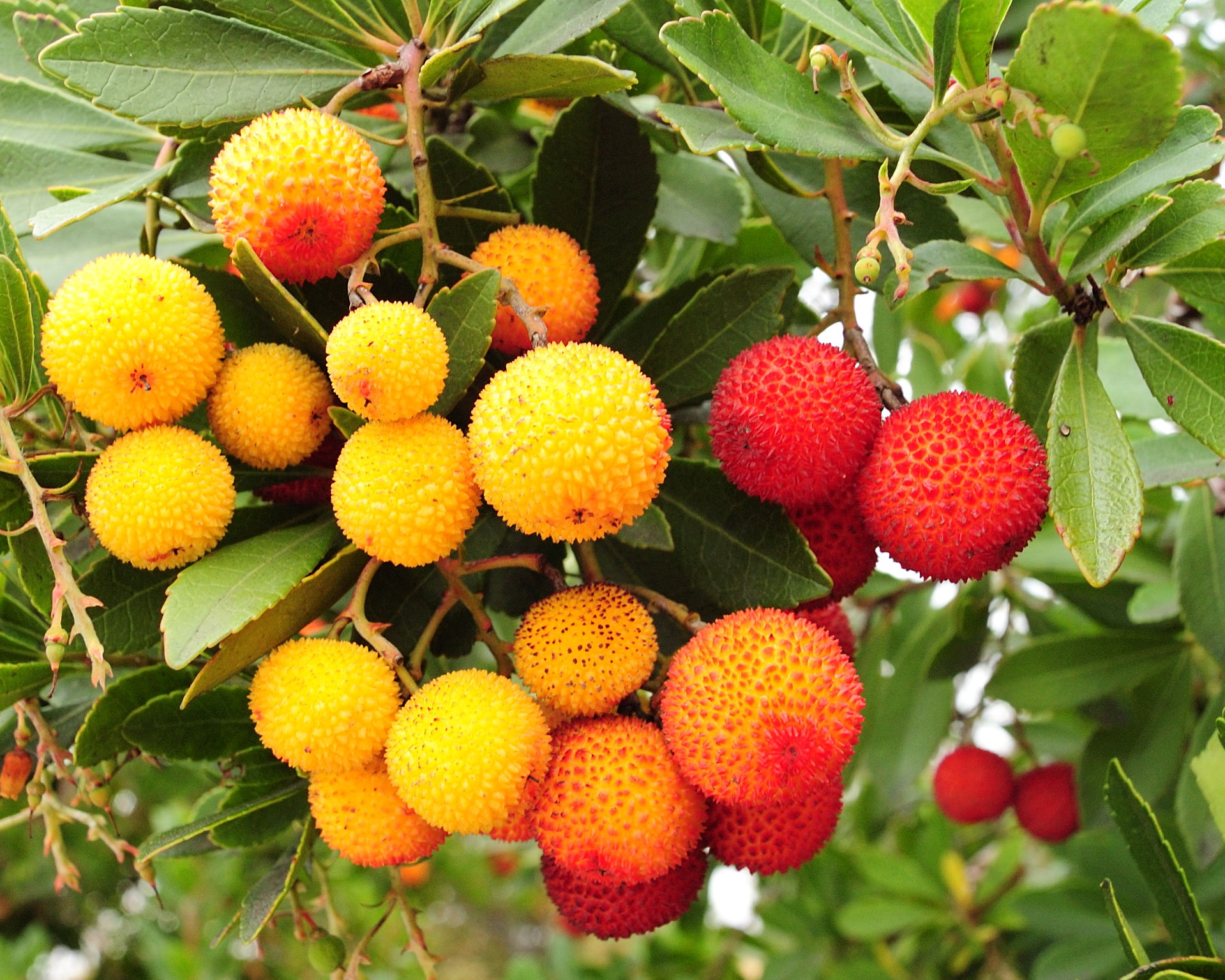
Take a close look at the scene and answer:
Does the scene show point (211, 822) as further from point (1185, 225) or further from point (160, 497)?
point (1185, 225)

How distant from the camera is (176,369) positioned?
33.1 inches

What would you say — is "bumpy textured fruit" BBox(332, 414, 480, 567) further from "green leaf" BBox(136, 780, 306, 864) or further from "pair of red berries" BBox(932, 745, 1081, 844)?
"pair of red berries" BBox(932, 745, 1081, 844)

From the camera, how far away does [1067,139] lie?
0.73 metres

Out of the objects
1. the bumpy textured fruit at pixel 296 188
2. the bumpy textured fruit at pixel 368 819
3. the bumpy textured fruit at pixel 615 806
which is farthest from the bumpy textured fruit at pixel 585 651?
the bumpy textured fruit at pixel 296 188

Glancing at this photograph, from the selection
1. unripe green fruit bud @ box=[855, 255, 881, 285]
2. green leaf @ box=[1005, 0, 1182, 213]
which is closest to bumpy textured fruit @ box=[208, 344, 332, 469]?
unripe green fruit bud @ box=[855, 255, 881, 285]

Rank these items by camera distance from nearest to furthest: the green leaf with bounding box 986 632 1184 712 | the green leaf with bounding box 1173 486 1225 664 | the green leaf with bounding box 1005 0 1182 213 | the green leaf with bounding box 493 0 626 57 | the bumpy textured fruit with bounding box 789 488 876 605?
the green leaf with bounding box 1005 0 1182 213, the green leaf with bounding box 493 0 626 57, the bumpy textured fruit with bounding box 789 488 876 605, the green leaf with bounding box 1173 486 1225 664, the green leaf with bounding box 986 632 1184 712

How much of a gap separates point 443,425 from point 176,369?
0.22 m

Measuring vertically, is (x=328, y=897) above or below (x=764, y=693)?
below

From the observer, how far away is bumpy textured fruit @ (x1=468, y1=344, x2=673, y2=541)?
749mm

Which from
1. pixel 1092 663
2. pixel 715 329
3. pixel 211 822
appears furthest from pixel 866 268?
pixel 1092 663

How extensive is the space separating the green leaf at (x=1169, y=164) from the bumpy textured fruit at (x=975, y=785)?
3.73ft

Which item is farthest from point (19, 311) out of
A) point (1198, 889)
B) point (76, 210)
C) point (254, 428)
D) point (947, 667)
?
point (1198, 889)

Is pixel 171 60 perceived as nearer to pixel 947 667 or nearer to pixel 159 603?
pixel 159 603

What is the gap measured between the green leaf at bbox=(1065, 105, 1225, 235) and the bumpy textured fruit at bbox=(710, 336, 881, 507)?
24 cm
